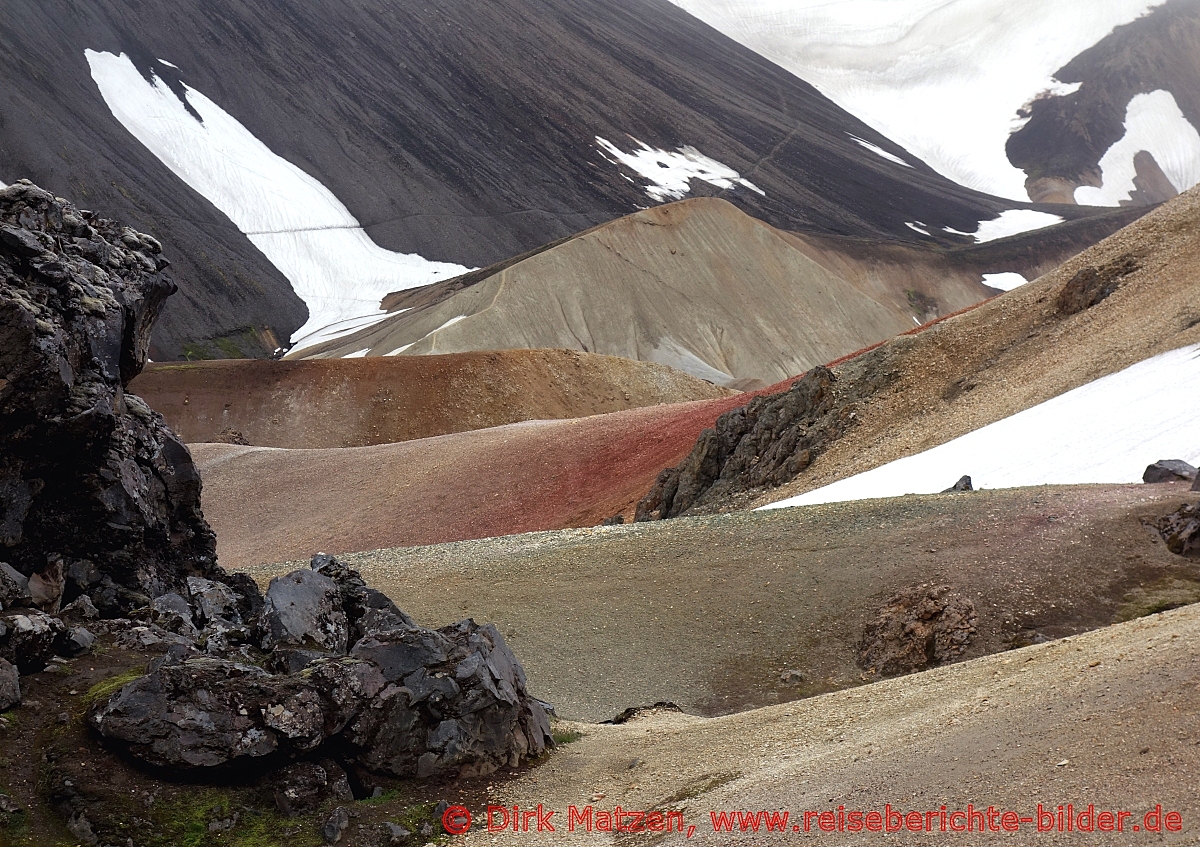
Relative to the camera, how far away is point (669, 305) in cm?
6881

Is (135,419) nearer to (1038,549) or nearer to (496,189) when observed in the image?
(1038,549)

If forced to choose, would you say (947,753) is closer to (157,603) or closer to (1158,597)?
(1158,597)

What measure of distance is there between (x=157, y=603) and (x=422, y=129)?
97.0 metres

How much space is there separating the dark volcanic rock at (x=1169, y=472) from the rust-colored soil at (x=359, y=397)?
1306 inches

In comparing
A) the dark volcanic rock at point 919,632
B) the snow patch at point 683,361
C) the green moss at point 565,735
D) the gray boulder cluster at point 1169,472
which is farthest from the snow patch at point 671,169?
the green moss at point 565,735

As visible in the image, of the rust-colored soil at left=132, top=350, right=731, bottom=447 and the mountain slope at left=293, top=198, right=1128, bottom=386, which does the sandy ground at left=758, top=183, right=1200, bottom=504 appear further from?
the mountain slope at left=293, top=198, right=1128, bottom=386

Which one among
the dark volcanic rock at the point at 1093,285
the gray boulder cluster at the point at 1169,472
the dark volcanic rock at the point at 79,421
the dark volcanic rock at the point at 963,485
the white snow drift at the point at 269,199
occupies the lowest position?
the dark volcanic rock at the point at 963,485

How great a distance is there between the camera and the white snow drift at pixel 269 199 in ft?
268

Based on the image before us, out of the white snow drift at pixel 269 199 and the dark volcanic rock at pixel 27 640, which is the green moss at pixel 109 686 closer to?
the dark volcanic rock at pixel 27 640

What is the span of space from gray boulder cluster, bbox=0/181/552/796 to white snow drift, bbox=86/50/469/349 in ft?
211

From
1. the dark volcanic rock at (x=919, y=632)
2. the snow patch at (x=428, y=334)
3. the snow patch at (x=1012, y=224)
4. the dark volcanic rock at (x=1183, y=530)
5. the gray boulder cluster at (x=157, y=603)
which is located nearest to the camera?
the gray boulder cluster at (x=157, y=603)

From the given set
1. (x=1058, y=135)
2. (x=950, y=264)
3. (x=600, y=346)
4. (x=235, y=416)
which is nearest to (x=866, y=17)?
(x=1058, y=135)

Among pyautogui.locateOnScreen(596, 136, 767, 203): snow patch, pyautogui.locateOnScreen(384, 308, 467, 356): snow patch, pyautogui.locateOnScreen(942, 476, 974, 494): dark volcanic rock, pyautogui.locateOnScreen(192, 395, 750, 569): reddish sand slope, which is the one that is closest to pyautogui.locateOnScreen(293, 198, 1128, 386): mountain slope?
pyautogui.locateOnScreen(384, 308, 467, 356): snow patch

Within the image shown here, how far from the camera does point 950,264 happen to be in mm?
99688
